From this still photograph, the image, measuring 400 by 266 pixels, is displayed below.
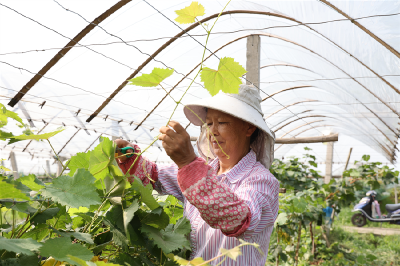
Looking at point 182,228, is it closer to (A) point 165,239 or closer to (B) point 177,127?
(A) point 165,239

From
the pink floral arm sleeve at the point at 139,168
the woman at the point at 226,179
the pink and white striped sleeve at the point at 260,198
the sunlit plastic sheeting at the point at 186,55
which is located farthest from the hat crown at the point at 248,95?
the sunlit plastic sheeting at the point at 186,55

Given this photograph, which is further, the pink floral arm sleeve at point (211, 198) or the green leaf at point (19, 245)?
the pink floral arm sleeve at point (211, 198)

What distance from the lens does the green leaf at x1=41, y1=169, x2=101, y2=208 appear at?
54cm

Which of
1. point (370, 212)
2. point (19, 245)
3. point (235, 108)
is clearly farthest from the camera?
point (370, 212)

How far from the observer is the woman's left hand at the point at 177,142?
77 centimetres

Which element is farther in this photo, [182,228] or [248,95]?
[248,95]

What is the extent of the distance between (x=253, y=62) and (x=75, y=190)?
2.84 metres

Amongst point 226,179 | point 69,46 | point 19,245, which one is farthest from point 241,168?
point 69,46

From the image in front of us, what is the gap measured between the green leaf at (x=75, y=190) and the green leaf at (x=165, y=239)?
0.13 meters

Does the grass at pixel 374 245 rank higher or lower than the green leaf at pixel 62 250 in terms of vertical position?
lower

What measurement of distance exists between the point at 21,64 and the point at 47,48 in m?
0.61

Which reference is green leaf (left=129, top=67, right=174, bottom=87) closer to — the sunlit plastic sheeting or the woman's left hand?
the woman's left hand

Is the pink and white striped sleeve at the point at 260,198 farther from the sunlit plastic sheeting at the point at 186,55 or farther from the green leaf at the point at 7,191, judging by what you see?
the sunlit plastic sheeting at the point at 186,55

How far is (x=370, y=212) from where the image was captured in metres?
8.66
